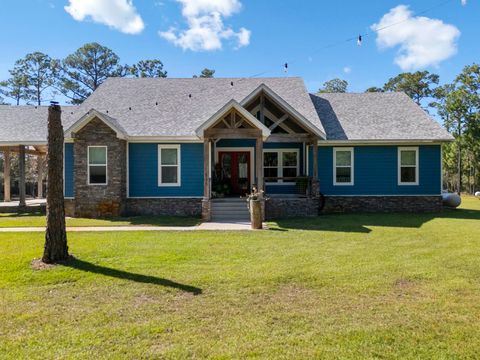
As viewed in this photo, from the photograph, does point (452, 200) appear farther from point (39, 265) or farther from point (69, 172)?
point (39, 265)

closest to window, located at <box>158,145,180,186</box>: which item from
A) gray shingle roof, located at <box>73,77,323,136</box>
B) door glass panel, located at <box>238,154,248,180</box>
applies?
gray shingle roof, located at <box>73,77,323,136</box>

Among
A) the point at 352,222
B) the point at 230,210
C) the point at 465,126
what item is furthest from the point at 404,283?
the point at 465,126

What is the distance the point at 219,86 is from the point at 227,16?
4.75 m

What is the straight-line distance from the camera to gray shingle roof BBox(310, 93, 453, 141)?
53.9ft

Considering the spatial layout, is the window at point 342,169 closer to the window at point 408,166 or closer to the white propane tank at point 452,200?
the window at point 408,166

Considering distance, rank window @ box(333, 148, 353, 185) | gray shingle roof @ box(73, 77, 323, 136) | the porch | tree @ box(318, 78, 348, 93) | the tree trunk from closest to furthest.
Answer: the tree trunk
the porch
gray shingle roof @ box(73, 77, 323, 136)
window @ box(333, 148, 353, 185)
tree @ box(318, 78, 348, 93)

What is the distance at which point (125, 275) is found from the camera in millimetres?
6418

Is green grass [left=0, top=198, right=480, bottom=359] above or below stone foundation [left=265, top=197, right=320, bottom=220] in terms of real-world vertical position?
below

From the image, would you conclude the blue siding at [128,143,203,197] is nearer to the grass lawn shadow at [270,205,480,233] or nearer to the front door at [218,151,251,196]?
the front door at [218,151,251,196]

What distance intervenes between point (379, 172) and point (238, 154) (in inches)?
249

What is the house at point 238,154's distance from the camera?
579 inches

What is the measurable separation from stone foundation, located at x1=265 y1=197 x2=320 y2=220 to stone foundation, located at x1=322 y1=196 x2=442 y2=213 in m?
1.96

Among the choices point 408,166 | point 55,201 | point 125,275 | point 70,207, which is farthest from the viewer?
point 408,166

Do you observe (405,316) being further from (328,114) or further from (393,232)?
(328,114)
